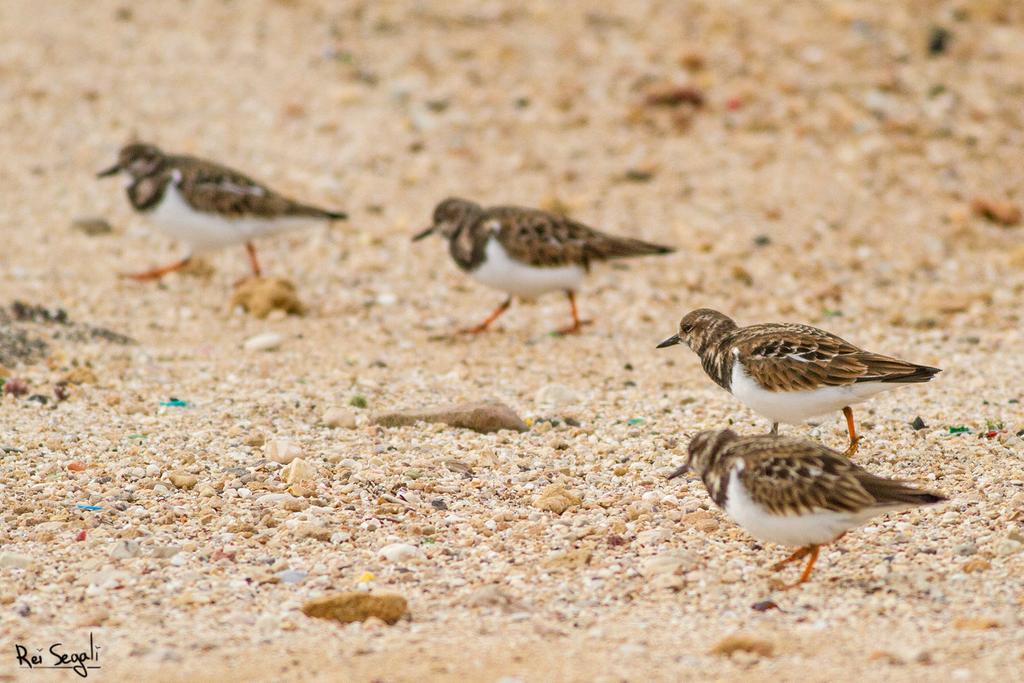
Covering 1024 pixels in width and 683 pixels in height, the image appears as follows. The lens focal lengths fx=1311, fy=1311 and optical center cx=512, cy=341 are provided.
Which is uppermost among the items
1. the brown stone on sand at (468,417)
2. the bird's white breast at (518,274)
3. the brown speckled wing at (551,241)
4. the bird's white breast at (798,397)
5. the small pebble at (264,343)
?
the brown speckled wing at (551,241)

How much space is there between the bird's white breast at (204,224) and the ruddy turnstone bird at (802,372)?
4618mm

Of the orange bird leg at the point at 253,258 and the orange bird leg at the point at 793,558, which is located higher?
the orange bird leg at the point at 253,258

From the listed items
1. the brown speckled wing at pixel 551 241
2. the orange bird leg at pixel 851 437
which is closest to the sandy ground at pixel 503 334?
the orange bird leg at pixel 851 437

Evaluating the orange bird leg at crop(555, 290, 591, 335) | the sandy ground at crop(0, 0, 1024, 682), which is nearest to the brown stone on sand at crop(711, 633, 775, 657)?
the sandy ground at crop(0, 0, 1024, 682)

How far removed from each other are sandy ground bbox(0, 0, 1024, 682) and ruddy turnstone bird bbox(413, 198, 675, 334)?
46cm

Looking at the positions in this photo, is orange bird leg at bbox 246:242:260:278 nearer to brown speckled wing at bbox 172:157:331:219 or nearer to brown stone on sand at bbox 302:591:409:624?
brown speckled wing at bbox 172:157:331:219

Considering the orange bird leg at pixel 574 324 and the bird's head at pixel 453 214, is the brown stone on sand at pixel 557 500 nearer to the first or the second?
the orange bird leg at pixel 574 324

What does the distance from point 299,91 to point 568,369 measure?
5592 mm

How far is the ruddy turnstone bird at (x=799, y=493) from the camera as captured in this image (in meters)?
4.88

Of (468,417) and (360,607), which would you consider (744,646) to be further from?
(468,417)

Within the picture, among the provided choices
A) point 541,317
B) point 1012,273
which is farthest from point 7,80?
point 1012,273

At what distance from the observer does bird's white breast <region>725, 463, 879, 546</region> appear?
16.2ft

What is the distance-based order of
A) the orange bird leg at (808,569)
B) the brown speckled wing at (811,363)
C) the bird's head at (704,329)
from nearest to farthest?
the orange bird leg at (808,569)
the brown speckled wing at (811,363)
the bird's head at (704,329)

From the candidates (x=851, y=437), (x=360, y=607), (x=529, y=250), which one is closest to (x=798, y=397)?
(x=851, y=437)
